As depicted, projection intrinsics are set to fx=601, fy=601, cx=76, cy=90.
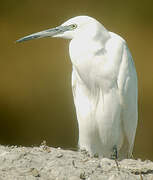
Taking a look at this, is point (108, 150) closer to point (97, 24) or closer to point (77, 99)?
point (77, 99)

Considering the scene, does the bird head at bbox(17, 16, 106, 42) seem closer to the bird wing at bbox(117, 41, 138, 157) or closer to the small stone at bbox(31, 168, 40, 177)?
the bird wing at bbox(117, 41, 138, 157)

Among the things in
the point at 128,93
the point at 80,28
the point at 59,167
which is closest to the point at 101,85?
the point at 128,93

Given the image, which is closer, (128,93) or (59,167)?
(59,167)

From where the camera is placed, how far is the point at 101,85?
3.69 metres

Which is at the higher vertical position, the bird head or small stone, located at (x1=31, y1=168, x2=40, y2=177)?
the bird head

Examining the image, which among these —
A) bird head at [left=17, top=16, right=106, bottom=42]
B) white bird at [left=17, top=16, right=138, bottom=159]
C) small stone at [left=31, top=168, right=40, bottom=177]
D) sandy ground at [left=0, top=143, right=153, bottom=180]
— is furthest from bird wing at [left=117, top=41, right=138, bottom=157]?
small stone at [left=31, top=168, right=40, bottom=177]

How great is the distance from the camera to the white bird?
142 inches

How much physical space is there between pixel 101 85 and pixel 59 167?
92 centimetres

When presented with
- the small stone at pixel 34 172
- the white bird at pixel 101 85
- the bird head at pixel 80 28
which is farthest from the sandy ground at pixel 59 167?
the bird head at pixel 80 28

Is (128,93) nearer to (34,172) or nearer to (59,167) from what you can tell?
(59,167)

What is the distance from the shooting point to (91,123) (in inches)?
149

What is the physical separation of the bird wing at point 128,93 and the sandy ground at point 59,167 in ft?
1.98

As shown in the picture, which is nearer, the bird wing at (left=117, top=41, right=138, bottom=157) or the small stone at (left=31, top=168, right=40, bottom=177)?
the small stone at (left=31, top=168, right=40, bottom=177)

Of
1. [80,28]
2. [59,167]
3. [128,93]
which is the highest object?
[80,28]
